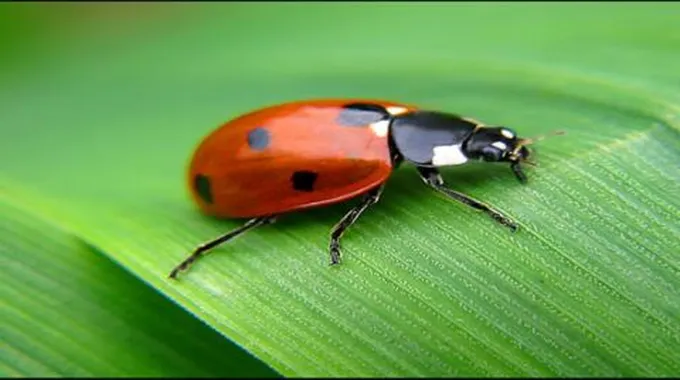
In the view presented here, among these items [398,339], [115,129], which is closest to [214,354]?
[398,339]

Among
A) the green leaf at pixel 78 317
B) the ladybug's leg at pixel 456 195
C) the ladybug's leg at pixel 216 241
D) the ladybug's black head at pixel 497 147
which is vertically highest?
the ladybug's black head at pixel 497 147

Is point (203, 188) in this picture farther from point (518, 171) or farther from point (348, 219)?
point (518, 171)

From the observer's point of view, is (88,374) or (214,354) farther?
(214,354)

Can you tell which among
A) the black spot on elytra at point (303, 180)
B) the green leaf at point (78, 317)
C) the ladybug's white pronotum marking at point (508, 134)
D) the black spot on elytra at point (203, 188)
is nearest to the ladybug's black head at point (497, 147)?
the ladybug's white pronotum marking at point (508, 134)

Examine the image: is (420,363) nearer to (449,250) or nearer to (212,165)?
(449,250)

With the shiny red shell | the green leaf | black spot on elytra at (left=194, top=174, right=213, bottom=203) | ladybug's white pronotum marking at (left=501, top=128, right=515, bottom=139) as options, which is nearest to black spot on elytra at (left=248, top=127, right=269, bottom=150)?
the shiny red shell

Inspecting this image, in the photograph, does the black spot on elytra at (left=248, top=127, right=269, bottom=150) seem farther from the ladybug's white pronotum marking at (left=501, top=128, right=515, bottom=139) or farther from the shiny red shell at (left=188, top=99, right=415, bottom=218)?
the ladybug's white pronotum marking at (left=501, top=128, right=515, bottom=139)

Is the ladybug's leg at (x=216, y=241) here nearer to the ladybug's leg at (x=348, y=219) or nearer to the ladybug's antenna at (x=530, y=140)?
the ladybug's leg at (x=348, y=219)
